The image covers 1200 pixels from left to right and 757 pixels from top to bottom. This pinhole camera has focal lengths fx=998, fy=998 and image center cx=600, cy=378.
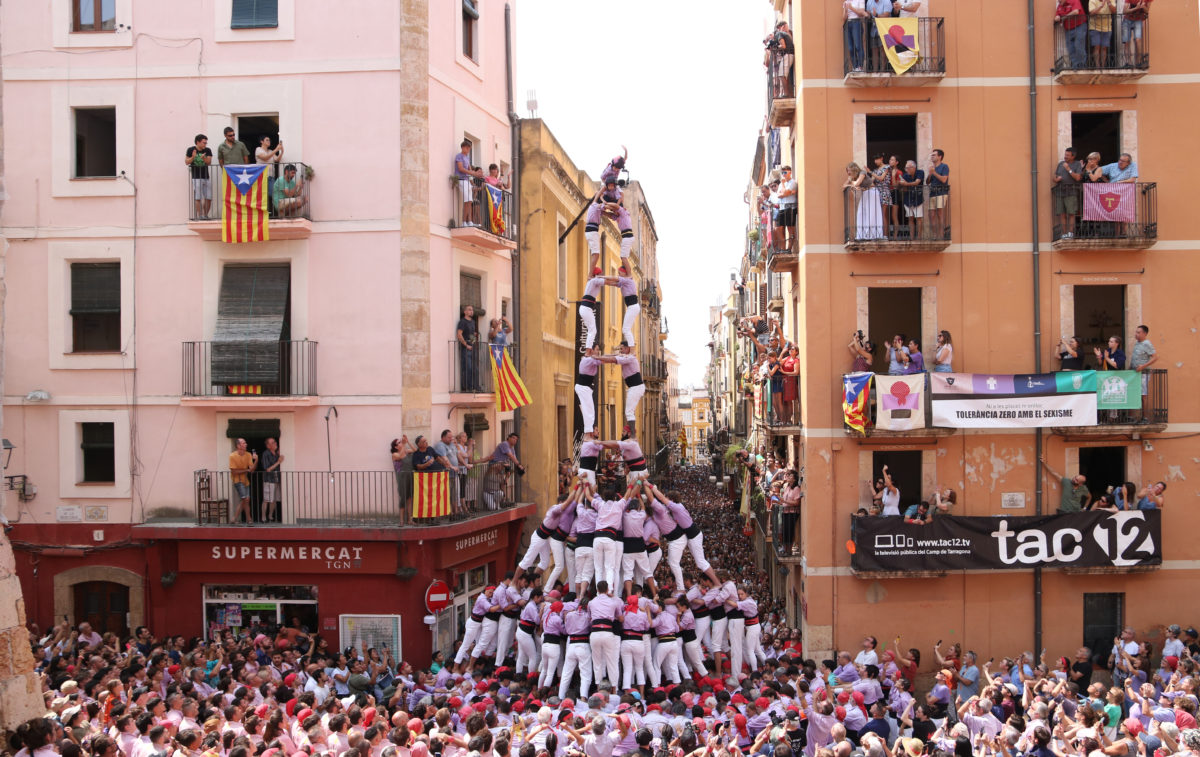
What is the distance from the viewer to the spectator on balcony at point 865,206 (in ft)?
63.1

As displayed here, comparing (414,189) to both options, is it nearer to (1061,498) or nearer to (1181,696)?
(1061,498)

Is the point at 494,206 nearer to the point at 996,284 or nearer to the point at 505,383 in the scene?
the point at 505,383

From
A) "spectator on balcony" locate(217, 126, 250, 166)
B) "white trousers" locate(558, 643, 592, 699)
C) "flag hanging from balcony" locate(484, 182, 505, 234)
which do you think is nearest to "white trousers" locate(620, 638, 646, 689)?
"white trousers" locate(558, 643, 592, 699)

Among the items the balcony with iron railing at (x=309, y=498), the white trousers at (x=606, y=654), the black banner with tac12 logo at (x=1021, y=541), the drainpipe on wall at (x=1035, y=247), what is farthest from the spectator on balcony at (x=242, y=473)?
the drainpipe on wall at (x=1035, y=247)

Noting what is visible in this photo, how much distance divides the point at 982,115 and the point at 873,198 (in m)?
2.93

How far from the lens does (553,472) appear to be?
26.4 metres

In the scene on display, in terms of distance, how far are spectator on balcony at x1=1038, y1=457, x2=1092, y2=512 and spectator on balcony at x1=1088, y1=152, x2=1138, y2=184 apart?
581 centimetres

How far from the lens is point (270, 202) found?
19719mm

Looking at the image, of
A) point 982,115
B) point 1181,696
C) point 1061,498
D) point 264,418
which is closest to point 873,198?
point 982,115

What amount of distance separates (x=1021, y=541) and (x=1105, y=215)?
21.2ft

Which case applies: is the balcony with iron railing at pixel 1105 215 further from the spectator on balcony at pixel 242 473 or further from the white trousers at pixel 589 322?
the spectator on balcony at pixel 242 473

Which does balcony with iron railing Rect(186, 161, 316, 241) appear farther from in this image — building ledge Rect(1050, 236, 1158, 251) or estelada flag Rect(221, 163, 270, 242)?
building ledge Rect(1050, 236, 1158, 251)

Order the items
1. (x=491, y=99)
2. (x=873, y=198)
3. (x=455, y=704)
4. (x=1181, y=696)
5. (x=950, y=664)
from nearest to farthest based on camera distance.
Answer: (x=1181, y=696), (x=455, y=704), (x=950, y=664), (x=873, y=198), (x=491, y=99)

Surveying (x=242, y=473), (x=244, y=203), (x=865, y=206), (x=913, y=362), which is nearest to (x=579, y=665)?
(x=242, y=473)
